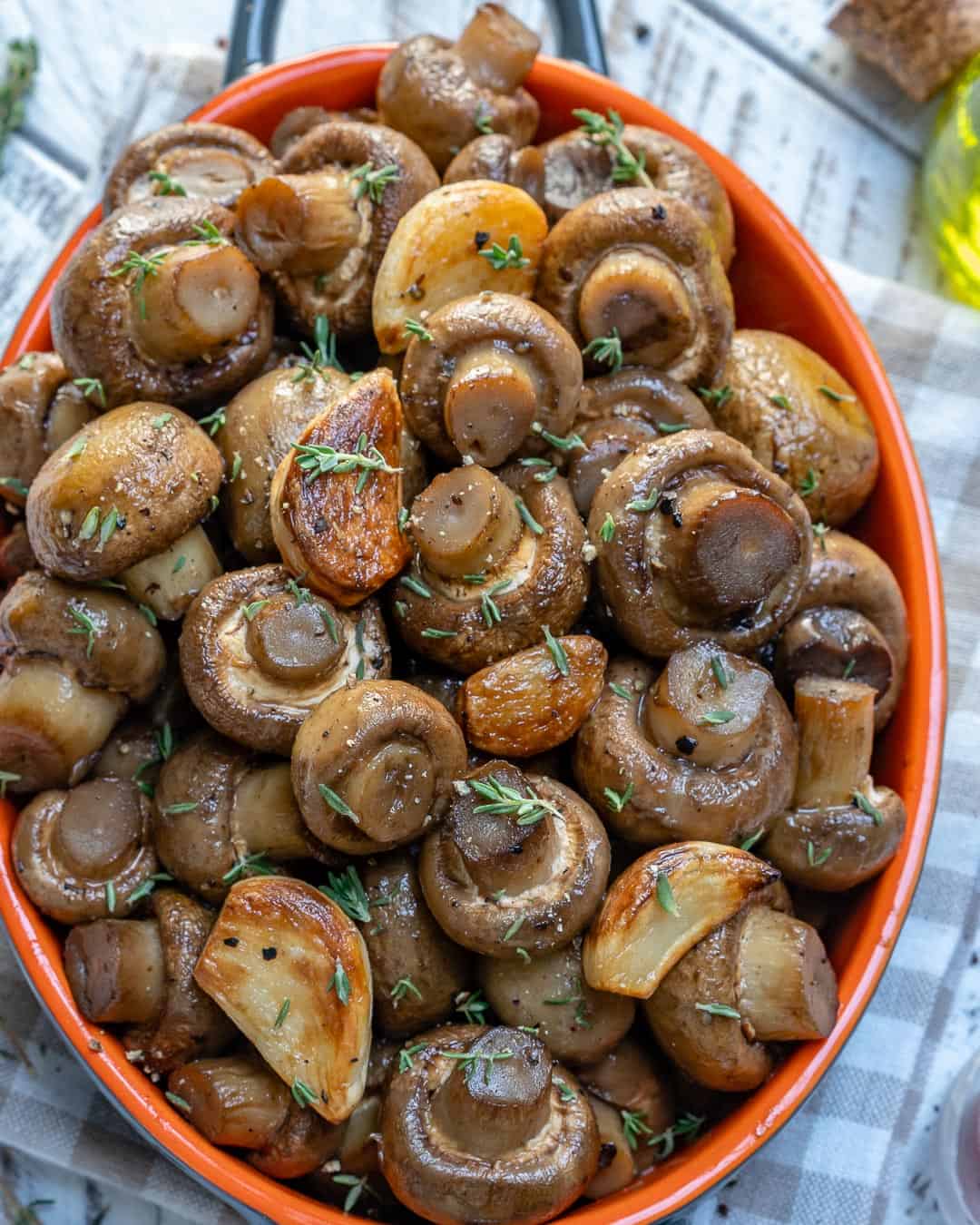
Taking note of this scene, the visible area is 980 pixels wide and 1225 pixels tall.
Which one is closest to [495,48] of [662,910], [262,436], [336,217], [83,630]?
[336,217]

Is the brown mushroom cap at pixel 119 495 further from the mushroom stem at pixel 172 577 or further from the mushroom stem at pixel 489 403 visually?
the mushroom stem at pixel 489 403

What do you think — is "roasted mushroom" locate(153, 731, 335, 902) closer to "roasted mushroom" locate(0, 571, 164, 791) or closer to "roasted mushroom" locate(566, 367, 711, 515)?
"roasted mushroom" locate(0, 571, 164, 791)

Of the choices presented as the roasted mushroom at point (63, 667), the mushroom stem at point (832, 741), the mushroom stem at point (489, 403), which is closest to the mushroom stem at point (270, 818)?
the roasted mushroom at point (63, 667)

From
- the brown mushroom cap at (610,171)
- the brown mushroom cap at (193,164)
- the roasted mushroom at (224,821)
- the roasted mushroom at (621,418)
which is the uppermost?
the brown mushroom cap at (610,171)

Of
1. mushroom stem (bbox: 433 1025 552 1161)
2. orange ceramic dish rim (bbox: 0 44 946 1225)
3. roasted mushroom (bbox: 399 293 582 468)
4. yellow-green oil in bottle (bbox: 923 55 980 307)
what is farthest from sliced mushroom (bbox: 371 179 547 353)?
yellow-green oil in bottle (bbox: 923 55 980 307)

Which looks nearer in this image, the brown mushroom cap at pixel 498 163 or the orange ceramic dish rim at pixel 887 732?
the orange ceramic dish rim at pixel 887 732

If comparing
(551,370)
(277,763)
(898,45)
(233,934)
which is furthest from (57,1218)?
(898,45)

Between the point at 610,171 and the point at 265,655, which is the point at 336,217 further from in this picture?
the point at 265,655
